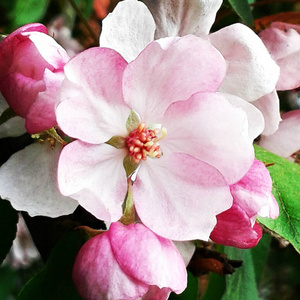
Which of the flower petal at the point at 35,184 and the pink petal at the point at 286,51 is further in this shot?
the pink petal at the point at 286,51

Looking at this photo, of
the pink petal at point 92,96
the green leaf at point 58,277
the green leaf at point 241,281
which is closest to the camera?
the pink petal at point 92,96

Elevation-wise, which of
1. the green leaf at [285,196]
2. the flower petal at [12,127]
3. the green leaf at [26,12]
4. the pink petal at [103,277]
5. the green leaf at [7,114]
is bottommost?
the green leaf at [285,196]

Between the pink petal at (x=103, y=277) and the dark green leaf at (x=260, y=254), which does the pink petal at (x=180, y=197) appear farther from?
the dark green leaf at (x=260, y=254)

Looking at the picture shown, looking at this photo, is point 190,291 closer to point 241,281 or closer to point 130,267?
point 241,281

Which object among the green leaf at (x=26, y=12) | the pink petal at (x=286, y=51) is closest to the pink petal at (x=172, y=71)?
the pink petal at (x=286, y=51)

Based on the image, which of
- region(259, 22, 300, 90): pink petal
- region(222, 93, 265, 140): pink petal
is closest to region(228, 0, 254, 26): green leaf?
region(259, 22, 300, 90): pink petal

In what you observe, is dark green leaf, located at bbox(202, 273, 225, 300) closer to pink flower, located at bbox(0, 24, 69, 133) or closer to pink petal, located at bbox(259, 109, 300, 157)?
pink petal, located at bbox(259, 109, 300, 157)

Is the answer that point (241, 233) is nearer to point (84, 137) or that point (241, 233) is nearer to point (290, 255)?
point (84, 137)

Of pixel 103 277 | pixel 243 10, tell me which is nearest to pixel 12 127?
pixel 103 277

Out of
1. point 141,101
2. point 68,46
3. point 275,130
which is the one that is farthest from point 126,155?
point 68,46
